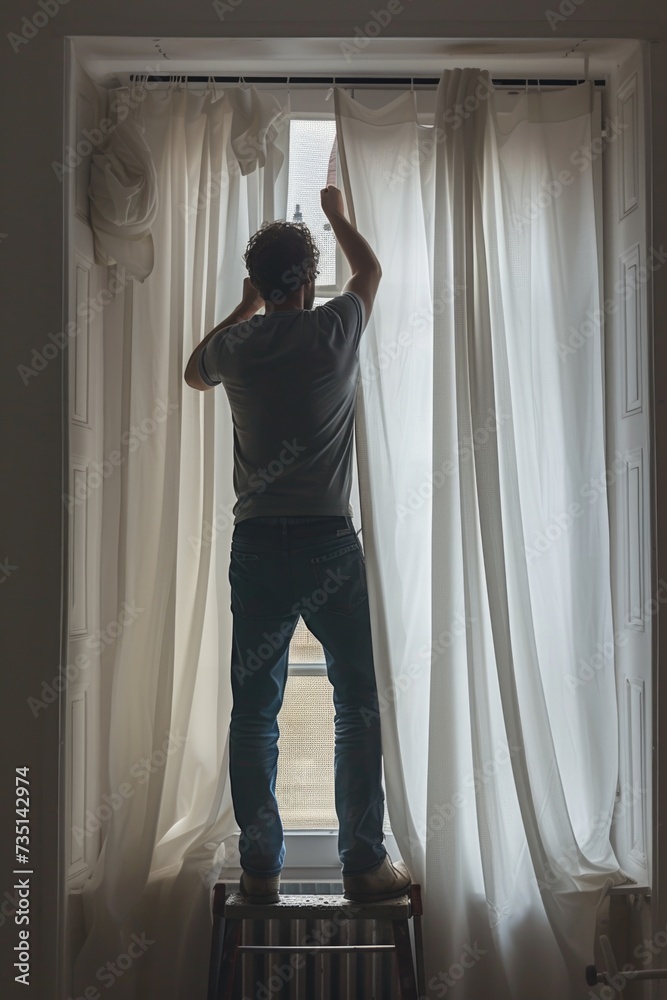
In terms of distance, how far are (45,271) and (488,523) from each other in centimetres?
114

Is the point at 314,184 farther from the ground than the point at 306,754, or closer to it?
farther from the ground

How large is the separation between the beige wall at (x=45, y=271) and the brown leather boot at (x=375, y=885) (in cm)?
60

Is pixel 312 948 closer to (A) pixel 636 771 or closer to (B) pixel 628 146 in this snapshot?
(A) pixel 636 771

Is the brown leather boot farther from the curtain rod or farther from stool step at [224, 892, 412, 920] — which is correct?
the curtain rod

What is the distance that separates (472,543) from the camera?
1892 millimetres

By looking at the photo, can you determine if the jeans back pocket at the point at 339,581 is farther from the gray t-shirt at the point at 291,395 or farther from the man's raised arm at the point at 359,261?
the man's raised arm at the point at 359,261

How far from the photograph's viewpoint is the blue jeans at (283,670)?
1715 mm

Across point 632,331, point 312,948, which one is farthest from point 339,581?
point 632,331

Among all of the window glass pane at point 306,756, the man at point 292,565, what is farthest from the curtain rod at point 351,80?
the window glass pane at point 306,756

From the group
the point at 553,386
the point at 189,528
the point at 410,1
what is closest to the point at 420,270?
the point at 553,386

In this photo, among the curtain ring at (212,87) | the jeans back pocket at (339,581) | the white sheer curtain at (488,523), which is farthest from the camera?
the curtain ring at (212,87)

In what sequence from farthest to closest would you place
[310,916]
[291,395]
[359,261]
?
1. [359,261]
2. [291,395]
3. [310,916]

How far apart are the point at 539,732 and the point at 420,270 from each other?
43.8 inches

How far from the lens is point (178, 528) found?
77.0 inches
